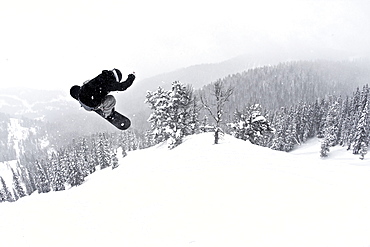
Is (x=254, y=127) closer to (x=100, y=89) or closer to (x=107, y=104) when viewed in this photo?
(x=107, y=104)

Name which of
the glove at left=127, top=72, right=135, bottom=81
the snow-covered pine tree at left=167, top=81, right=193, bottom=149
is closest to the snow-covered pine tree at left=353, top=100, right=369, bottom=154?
the snow-covered pine tree at left=167, top=81, right=193, bottom=149

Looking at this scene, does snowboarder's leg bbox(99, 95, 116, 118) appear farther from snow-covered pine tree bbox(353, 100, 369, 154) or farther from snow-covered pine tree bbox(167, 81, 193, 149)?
snow-covered pine tree bbox(353, 100, 369, 154)

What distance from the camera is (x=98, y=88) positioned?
3312mm

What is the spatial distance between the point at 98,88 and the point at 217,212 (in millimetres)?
4235

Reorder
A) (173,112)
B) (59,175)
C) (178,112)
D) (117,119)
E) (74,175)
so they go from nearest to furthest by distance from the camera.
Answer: (117,119), (173,112), (178,112), (74,175), (59,175)

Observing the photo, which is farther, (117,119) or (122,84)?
(117,119)

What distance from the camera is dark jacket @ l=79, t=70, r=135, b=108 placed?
3.25 meters

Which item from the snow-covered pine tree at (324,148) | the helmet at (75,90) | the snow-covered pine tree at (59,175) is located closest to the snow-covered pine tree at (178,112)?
the helmet at (75,90)

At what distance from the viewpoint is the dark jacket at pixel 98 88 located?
325 centimetres

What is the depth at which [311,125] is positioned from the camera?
76.4 meters

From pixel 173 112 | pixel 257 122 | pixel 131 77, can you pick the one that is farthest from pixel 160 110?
pixel 131 77

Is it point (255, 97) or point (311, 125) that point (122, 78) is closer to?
point (311, 125)

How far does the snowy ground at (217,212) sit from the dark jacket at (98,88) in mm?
3514

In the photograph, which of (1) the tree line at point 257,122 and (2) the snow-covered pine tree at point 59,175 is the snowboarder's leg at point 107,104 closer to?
(1) the tree line at point 257,122
